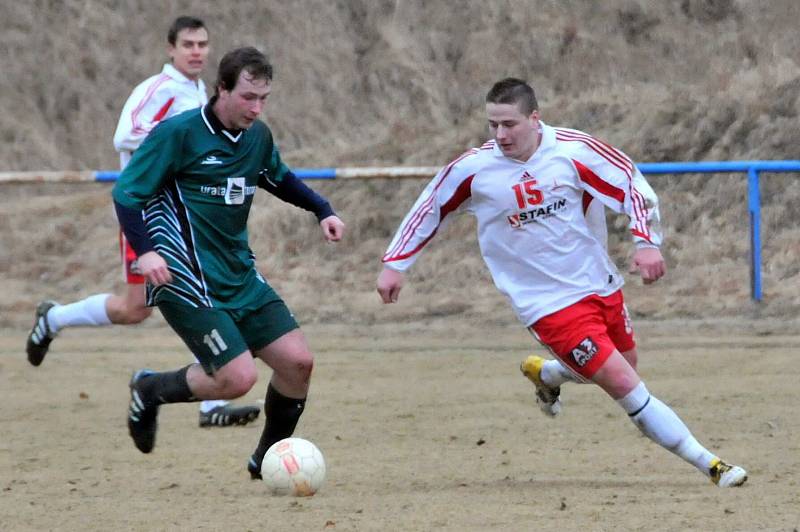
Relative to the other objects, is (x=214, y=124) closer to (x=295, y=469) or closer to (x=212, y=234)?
(x=212, y=234)

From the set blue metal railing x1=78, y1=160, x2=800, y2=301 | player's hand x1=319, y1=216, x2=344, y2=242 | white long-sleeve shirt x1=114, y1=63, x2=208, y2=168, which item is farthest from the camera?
blue metal railing x1=78, y1=160, x2=800, y2=301

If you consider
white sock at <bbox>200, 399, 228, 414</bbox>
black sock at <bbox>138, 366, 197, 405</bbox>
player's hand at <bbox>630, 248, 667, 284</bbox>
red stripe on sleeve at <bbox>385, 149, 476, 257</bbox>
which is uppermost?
red stripe on sleeve at <bbox>385, 149, 476, 257</bbox>

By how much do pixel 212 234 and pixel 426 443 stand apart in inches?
80.4

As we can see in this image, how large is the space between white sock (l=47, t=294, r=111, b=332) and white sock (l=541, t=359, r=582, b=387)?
302 centimetres

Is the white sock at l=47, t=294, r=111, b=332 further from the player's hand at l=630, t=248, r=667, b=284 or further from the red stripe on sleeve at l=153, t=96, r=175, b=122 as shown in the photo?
the player's hand at l=630, t=248, r=667, b=284

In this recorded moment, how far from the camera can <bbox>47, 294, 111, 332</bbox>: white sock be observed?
912cm

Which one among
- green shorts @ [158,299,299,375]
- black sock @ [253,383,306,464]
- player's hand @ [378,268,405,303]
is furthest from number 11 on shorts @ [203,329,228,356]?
player's hand @ [378,268,405,303]

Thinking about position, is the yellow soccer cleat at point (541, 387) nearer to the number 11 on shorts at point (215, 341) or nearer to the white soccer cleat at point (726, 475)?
the white soccer cleat at point (726, 475)

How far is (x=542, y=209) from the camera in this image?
6602 mm

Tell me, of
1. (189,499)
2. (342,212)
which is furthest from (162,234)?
(342,212)

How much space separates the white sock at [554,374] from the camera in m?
7.25

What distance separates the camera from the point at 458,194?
22.0 feet

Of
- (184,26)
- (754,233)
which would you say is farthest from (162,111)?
(754,233)

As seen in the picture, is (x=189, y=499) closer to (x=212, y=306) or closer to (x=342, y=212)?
(x=212, y=306)
